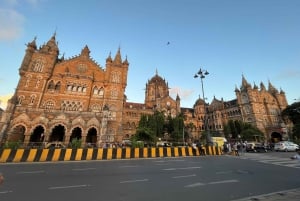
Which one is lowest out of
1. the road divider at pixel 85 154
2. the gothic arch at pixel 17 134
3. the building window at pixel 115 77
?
the road divider at pixel 85 154

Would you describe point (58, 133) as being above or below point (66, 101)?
below

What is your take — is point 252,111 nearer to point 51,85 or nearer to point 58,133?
point 58,133

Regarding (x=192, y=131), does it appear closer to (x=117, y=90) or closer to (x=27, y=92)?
(x=117, y=90)

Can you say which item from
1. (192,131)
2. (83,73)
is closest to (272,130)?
(192,131)

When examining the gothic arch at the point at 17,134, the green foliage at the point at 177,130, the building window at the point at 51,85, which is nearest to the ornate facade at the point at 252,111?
the green foliage at the point at 177,130

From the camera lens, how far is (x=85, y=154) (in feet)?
56.1

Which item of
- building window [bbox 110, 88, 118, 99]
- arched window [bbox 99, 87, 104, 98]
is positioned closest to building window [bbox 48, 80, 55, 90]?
arched window [bbox 99, 87, 104, 98]

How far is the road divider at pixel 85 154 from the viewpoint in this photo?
595 inches

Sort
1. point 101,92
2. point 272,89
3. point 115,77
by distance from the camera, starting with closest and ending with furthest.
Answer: point 101,92 < point 115,77 < point 272,89

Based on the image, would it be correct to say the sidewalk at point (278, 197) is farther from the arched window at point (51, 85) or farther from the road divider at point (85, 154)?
the arched window at point (51, 85)

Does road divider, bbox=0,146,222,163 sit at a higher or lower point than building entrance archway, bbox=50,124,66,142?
lower

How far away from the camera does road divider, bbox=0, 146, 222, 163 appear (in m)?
15.1

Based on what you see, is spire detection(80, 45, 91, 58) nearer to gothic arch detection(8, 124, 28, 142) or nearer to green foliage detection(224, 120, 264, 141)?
gothic arch detection(8, 124, 28, 142)

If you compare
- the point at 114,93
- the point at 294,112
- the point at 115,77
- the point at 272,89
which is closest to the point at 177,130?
the point at 114,93
